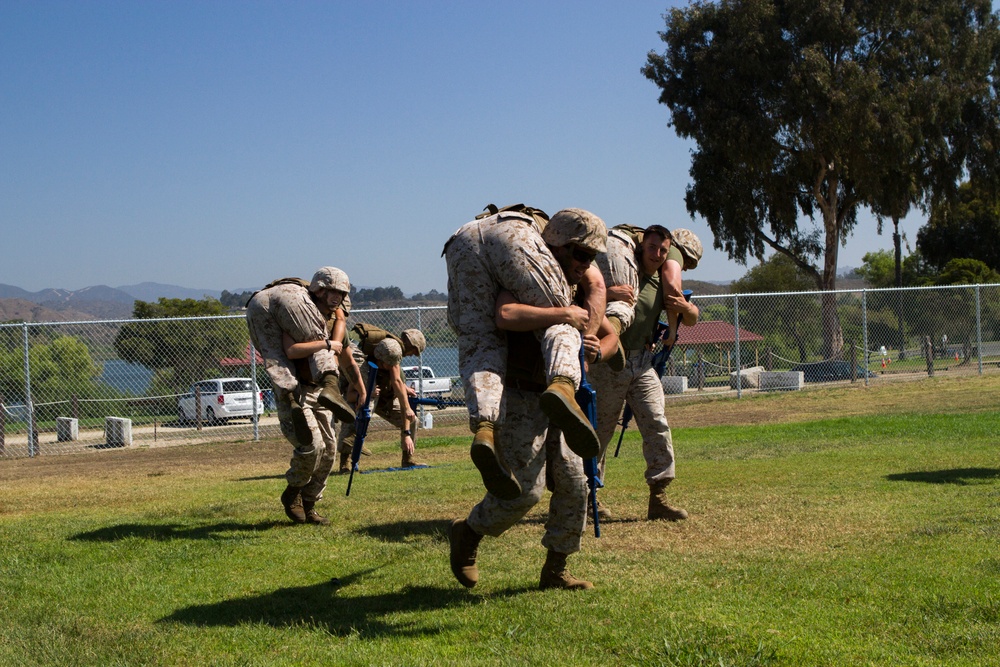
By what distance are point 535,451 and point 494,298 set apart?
705 millimetres

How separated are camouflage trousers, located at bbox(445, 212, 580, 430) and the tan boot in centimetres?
75

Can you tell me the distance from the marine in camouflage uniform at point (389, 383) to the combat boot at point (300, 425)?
2.19m

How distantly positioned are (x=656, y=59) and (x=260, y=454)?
2949cm

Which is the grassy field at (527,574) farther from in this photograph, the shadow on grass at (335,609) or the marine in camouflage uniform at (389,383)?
the marine in camouflage uniform at (389,383)

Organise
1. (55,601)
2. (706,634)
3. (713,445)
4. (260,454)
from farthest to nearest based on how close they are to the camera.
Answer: (260,454) < (713,445) < (55,601) < (706,634)

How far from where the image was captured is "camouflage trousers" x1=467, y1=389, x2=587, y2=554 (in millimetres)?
4430

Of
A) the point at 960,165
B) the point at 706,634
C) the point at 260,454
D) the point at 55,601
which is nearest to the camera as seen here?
the point at 706,634

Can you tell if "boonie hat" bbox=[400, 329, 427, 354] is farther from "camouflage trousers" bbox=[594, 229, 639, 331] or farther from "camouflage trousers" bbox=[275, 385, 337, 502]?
"camouflage trousers" bbox=[594, 229, 639, 331]

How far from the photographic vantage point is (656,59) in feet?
129

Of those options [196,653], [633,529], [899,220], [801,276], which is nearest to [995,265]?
[801,276]

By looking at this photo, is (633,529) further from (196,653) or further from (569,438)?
(196,653)

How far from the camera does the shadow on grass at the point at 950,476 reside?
25.5 ft

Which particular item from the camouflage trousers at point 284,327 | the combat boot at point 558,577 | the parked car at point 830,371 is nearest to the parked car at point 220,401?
the camouflage trousers at point 284,327

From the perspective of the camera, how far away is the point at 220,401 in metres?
17.8
